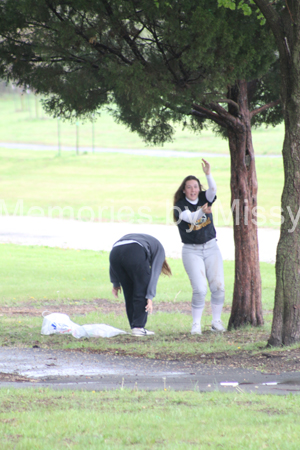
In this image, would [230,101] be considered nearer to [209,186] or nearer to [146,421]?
[209,186]

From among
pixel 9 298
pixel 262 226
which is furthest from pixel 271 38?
pixel 262 226

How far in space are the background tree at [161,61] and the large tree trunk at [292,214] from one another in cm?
88

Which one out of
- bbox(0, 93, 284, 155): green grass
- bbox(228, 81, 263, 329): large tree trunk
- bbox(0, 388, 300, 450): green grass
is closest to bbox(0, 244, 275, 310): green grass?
bbox(228, 81, 263, 329): large tree trunk

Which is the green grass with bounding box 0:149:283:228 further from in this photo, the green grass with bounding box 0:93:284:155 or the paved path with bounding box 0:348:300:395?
the paved path with bounding box 0:348:300:395

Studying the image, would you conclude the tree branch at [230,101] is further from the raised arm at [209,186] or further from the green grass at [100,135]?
the green grass at [100,135]

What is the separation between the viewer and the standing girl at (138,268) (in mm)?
6641

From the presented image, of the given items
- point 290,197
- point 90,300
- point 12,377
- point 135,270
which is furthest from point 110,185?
point 12,377

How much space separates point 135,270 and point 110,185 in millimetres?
35998

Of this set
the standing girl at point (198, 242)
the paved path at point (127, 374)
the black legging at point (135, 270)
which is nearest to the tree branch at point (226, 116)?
the standing girl at point (198, 242)

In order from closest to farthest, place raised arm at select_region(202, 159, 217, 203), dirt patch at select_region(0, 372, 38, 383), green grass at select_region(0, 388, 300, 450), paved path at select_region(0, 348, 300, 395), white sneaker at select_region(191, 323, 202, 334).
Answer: green grass at select_region(0, 388, 300, 450)
paved path at select_region(0, 348, 300, 395)
dirt patch at select_region(0, 372, 38, 383)
raised arm at select_region(202, 159, 217, 203)
white sneaker at select_region(191, 323, 202, 334)

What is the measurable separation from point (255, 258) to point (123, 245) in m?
2.01

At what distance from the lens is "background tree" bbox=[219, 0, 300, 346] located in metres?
5.73

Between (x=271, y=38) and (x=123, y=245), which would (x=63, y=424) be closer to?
(x=123, y=245)

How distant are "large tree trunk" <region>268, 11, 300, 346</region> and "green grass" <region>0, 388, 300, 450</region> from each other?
178 centimetres
